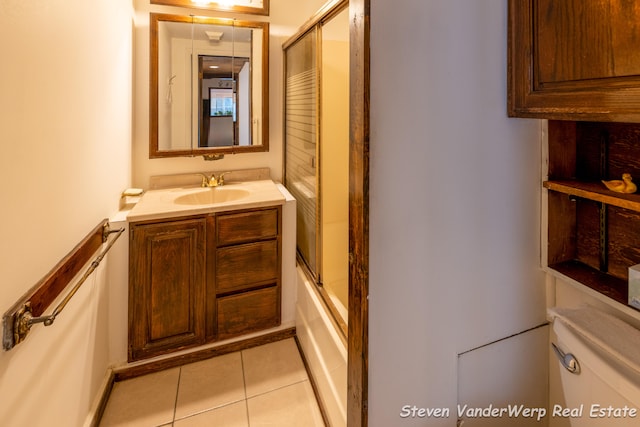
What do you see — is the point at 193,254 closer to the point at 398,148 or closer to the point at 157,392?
the point at 157,392

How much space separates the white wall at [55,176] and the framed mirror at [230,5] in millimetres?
464

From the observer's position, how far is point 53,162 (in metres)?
1.05

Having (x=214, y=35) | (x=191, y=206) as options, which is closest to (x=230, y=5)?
(x=214, y=35)

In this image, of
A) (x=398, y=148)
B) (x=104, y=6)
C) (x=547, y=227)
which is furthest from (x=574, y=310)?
(x=104, y=6)

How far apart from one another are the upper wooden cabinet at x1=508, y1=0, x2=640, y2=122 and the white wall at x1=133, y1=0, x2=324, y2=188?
1.64 metres

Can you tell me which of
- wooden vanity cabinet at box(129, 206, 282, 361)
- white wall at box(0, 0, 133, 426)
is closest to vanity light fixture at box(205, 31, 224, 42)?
white wall at box(0, 0, 133, 426)

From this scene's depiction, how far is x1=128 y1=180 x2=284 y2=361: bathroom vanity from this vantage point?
1741 millimetres

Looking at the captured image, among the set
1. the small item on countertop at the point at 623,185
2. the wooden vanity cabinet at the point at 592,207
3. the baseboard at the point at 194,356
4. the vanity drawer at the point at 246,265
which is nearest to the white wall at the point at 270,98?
the vanity drawer at the point at 246,265

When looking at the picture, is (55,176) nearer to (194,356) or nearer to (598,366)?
(194,356)

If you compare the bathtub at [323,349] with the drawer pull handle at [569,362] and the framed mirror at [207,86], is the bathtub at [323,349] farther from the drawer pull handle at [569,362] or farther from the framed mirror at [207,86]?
the framed mirror at [207,86]

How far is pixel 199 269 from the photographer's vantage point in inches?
72.5

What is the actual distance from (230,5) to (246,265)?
1.65 meters

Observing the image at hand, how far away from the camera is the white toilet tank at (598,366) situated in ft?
2.54

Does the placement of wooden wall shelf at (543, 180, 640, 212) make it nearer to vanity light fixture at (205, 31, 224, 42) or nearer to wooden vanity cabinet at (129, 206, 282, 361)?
wooden vanity cabinet at (129, 206, 282, 361)
